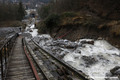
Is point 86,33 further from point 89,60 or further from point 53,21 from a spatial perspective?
point 53,21

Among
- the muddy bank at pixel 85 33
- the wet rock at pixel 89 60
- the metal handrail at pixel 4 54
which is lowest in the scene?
the wet rock at pixel 89 60

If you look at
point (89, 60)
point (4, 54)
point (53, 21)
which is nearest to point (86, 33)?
point (89, 60)

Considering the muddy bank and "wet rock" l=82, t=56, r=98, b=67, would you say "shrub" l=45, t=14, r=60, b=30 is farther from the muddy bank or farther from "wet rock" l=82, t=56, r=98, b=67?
"wet rock" l=82, t=56, r=98, b=67

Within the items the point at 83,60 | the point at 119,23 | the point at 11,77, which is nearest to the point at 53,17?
the point at 119,23

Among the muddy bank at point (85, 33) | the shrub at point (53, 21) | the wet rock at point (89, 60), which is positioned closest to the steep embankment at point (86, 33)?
the muddy bank at point (85, 33)

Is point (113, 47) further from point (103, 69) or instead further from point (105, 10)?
point (105, 10)

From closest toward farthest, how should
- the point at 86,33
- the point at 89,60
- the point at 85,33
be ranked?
the point at 89,60
the point at 86,33
the point at 85,33

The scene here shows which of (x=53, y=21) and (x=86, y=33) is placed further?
(x=53, y=21)

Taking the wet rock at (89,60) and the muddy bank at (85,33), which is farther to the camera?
the muddy bank at (85,33)

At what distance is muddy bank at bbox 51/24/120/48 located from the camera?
1712 cm

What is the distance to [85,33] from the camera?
71.1 feet

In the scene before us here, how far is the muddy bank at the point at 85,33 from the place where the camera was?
17125 mm

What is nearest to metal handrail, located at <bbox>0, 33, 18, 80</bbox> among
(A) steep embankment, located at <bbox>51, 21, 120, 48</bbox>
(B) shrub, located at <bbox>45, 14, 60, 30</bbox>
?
(A) steep embankment, located at <bbox>51, 21, 120, 48</bbox>

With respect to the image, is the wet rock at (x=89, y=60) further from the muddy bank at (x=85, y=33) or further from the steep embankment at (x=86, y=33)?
the steep embankment at (x=86, y=33)
